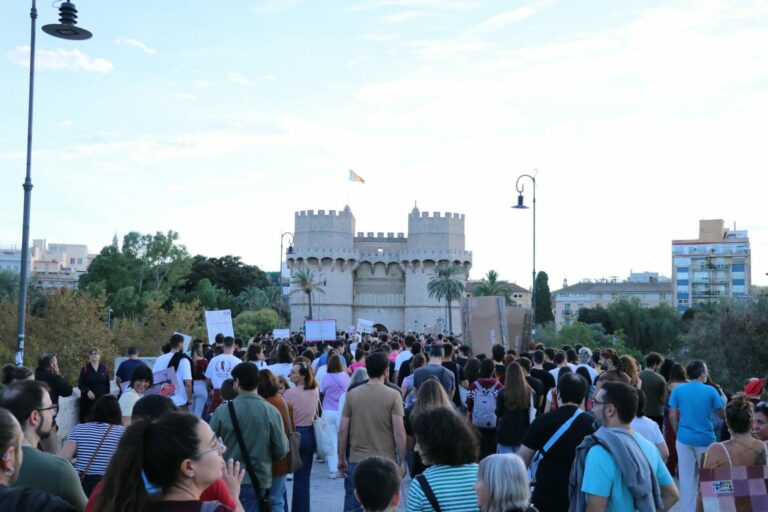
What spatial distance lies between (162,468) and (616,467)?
263 cm

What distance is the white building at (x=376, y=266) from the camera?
244ft

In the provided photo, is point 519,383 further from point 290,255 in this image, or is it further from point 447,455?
point 290,255

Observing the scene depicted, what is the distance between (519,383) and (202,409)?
262 inches

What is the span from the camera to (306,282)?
71562mm

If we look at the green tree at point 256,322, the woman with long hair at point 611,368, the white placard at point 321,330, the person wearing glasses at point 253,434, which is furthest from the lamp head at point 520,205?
the green tree at point 256,322

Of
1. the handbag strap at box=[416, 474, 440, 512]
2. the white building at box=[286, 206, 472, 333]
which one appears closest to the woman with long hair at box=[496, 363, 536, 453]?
the handbag strap at box=[416, 474, 440, 512]

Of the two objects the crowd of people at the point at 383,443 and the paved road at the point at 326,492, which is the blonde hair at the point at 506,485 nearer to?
the crowd of people at the point at 383,443

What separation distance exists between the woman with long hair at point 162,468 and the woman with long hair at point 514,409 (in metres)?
4.46

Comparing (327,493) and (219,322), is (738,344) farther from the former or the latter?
(327,493)

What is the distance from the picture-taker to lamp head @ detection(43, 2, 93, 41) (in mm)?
12805

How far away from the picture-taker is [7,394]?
4254mm

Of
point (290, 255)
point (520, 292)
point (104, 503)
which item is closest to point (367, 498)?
point (104, 503)

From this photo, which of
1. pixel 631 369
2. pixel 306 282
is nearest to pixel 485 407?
pixel 631 369

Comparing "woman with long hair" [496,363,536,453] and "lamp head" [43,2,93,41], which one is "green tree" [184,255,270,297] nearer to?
"lamp head" [43,2,93,41]
